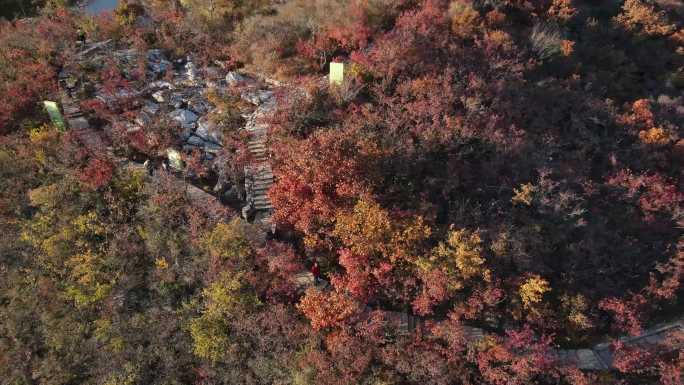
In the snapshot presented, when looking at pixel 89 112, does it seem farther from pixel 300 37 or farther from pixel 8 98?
pixel 300 37

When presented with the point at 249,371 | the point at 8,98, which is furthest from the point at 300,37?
the point at 249,371

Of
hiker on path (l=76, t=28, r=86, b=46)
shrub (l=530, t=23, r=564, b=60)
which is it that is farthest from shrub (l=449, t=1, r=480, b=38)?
hiker on path (l=76, t=28, r=86, b=46)

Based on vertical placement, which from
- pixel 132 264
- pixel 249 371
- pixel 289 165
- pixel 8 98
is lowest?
pixel 249 371

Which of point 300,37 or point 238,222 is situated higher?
point 300,37

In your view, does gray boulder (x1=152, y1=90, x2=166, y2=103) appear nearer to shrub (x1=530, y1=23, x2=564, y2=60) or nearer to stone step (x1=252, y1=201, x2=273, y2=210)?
stone step (x1=252, y1=201, x2=273, y2=210)

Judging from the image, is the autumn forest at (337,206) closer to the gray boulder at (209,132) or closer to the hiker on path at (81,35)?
the gray boulder at (209,132)

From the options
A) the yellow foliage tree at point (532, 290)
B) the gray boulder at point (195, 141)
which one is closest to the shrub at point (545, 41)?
the yellow foliage tree at point (532, 290)
